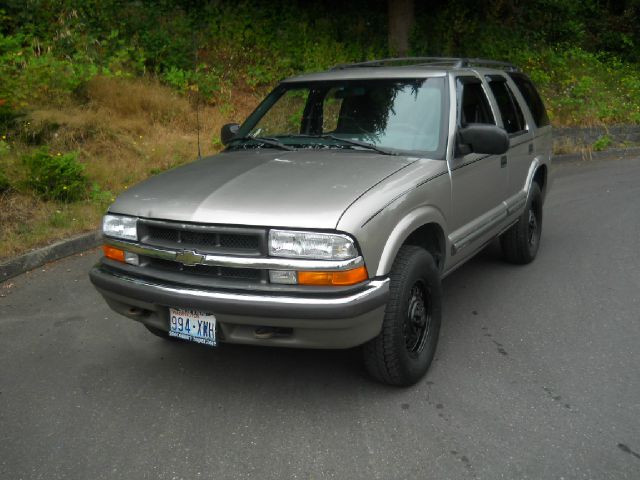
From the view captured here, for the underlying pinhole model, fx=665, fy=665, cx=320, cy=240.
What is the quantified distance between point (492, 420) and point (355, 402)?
734 millimetres

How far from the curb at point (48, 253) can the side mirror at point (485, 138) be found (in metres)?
4.09

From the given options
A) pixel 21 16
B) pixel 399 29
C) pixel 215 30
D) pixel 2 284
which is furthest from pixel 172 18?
pixel 2 284

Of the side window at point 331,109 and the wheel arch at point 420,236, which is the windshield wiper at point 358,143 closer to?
the side window at point 331,109

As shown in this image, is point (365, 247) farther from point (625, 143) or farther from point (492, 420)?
point (625, 143)

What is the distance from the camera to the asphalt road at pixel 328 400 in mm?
3111

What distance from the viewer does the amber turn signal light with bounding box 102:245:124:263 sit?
3793 mm

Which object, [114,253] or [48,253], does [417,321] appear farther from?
[48,253]

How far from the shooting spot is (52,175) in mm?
7324

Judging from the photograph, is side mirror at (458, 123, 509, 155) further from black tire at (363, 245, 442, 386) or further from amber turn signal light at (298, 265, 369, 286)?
amber turn signal light at (298, 265, 369, 286)

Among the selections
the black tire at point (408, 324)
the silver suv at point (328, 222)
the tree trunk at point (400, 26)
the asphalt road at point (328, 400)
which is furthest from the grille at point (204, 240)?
the tree trunk at point (400, 26)

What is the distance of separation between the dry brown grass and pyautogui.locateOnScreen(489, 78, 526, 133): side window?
4287mm

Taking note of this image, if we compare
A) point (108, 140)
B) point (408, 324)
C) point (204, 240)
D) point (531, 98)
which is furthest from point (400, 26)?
point (204, 240)

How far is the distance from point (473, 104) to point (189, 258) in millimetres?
2537

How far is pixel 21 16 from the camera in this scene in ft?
35.7
